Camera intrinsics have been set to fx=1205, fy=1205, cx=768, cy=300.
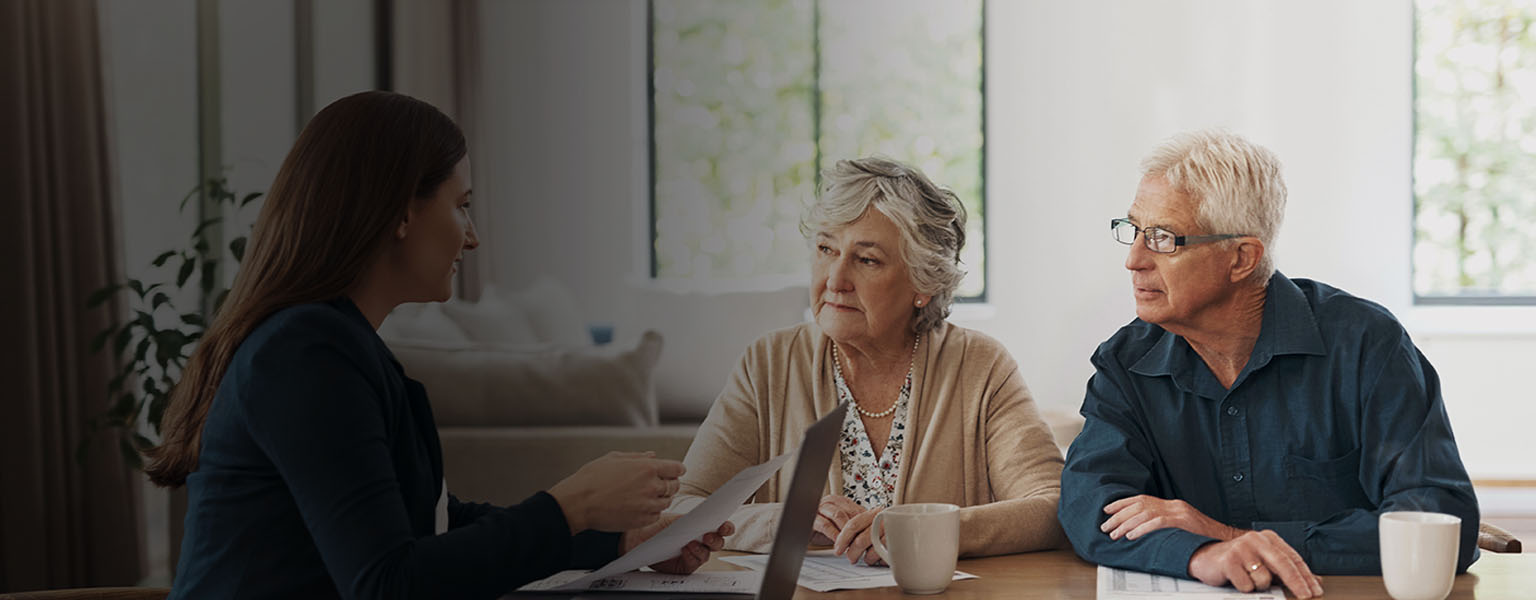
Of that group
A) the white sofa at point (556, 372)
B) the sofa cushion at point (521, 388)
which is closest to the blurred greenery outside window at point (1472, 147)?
the white sofa at point (556, 372)

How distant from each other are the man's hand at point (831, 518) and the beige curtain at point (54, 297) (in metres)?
2.43

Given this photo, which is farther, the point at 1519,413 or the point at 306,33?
the point at 1519,413

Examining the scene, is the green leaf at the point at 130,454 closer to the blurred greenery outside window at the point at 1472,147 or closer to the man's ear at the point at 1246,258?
the man's ear at the point at 1246,258

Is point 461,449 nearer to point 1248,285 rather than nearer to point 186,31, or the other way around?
point 186,31

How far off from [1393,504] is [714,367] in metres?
3.15

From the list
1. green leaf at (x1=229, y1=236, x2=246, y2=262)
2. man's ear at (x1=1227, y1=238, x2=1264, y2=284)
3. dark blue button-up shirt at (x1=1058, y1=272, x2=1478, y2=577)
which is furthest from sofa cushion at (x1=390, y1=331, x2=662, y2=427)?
man's ear at (x1=1227, y1=238, x2=1264, y2=284)

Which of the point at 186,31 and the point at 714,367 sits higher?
the point at 186,31

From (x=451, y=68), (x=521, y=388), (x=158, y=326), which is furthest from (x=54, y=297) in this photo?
(x=451, y=68)

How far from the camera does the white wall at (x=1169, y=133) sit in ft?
16.3

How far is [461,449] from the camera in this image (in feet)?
11.5

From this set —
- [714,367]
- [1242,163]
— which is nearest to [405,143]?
[1242,163]

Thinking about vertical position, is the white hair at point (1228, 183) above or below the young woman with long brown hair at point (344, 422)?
above

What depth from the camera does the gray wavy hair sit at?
6.34 ft

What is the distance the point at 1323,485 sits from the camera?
157 cm
